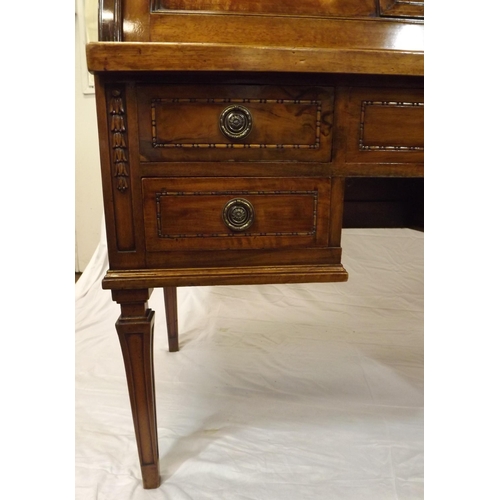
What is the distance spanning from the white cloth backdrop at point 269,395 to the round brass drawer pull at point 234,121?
64cm

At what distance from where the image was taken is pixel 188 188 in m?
0.66

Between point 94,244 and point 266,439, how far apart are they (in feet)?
5.15

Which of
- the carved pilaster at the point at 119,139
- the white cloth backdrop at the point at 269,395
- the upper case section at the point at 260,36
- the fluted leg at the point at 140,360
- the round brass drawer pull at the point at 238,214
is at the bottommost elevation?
the white cloth backdrop at the point at 269,395

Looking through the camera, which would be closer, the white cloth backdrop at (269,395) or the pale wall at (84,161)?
the white cloth backdrop at (269,395)

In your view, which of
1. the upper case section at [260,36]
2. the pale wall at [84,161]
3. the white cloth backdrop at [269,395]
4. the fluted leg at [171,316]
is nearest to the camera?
the upper case section at [260,36]

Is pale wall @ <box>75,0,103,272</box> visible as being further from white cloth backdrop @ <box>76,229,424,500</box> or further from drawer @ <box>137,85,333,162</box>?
drawer @ <box>137,85,333,162</box>

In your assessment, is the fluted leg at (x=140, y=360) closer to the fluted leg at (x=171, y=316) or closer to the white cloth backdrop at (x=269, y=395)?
the white cloth backdrop at (x=269, y=395)

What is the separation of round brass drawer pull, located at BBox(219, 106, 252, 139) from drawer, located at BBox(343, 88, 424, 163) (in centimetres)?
14

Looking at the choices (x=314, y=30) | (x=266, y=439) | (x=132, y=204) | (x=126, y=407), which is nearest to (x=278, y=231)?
(x=132, y=204)

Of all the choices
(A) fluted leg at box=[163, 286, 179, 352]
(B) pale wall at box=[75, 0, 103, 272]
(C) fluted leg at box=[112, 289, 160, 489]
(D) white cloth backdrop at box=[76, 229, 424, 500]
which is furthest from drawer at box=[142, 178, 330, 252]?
(B) pale wall at box=[75, 0, 103, 272]

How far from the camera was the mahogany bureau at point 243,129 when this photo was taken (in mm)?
619

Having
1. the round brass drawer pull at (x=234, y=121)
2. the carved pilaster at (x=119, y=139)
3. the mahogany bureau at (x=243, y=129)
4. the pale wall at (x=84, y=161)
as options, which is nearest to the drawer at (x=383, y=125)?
the mahogany bureau at (x=243, y=129)

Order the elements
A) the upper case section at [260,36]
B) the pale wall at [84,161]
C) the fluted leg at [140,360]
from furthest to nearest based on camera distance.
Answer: the pale wall at [84,161], the fluted leg at [140,360], the upper case section at [260,36]
